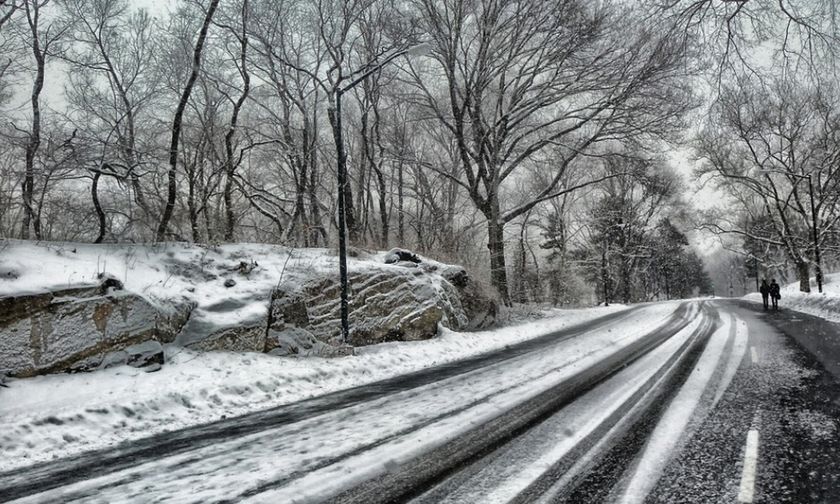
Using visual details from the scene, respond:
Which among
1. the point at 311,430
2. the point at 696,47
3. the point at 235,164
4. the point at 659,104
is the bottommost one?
the point at 311,430

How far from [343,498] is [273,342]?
25.0ft

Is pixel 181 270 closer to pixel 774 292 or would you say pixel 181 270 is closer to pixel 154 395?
pixel 154 395

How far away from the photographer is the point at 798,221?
181 ft

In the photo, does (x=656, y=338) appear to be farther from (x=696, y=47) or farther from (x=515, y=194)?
(x=515, y=194)

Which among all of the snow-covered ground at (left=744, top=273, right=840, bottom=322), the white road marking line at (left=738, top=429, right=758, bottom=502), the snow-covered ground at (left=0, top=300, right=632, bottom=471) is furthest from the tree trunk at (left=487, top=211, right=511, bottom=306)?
the white road marking line at (left=738, top=429, right=758, bottom=502)

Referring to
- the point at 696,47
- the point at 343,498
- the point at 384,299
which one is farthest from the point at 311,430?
the point at 696,47

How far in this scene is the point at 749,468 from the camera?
13.3 ft

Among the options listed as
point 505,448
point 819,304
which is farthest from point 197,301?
point 819,304

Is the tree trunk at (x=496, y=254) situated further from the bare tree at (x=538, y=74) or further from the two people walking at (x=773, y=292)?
the two people walking at (x=773, y=292)

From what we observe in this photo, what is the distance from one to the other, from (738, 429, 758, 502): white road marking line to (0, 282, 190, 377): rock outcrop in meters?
8.73

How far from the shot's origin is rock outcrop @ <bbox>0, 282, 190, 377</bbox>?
7469 millimetres

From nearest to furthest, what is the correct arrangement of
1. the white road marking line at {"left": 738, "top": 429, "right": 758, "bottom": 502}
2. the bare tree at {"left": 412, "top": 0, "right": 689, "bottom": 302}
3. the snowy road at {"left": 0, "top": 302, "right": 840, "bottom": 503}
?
the white road marking line at {"left": 738, "top": 429, "right": 758, "bottom": 502}, the snowy road at {"left": 0, "top": 302, "right": 840, "bottom": 503}, the bare tree at {"left": 412, "top": 0, "right": 689, "bottom": 302}

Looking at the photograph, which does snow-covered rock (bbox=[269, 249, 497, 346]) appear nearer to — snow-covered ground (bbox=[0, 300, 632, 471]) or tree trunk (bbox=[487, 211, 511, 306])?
snow-covered ground (bbox=[0, 300, 632, 471])

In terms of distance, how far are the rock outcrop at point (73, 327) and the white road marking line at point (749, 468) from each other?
344 inches
